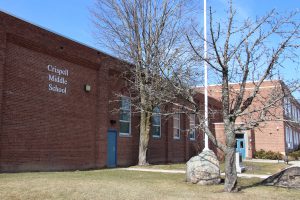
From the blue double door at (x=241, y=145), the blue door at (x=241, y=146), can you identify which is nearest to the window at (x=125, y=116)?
the blue double door at (x=241, y=145)

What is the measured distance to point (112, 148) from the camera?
24.3 m

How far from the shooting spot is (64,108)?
2058 centimetres

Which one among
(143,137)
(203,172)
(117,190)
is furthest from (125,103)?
(117,190)

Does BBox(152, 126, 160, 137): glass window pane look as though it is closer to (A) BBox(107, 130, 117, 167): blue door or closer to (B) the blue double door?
(A) BBox(107, 130, 117, 167): blue door

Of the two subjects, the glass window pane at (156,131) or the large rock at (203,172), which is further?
the glass window pane at (156,131)

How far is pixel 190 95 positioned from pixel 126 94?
39.8 ft

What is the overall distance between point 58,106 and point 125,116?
632cm

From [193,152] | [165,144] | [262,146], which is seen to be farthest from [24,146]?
[262,146]

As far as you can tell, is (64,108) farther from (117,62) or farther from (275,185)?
(275,185)

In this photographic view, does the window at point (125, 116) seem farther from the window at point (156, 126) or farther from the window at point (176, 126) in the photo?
the window at point (176, 126)

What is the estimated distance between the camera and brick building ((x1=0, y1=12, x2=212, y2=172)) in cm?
1756

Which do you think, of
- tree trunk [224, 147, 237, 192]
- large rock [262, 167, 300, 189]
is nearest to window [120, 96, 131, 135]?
large rock [262, 167, 300, 189]

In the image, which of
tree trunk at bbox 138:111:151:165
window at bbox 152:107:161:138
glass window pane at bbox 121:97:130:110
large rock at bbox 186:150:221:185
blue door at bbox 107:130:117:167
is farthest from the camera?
window at bbox 152:107:161:138

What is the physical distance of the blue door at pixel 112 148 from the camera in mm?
23891
